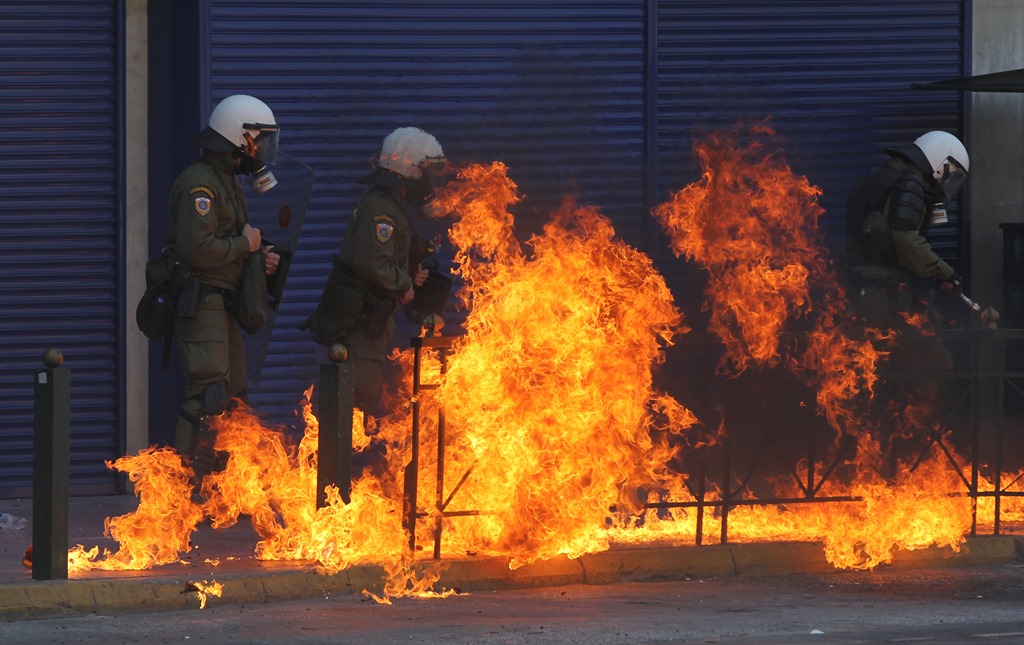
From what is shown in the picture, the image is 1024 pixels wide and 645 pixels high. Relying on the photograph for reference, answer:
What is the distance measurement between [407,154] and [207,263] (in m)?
1.21

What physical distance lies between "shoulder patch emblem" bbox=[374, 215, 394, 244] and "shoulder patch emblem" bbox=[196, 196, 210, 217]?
34.2 inches

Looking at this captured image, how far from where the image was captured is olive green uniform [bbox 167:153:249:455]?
347 inches

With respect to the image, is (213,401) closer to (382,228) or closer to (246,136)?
(382,228)

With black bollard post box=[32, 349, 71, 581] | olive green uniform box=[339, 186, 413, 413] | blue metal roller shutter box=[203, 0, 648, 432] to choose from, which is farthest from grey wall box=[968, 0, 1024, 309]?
black bollard post box=[32, 349, 71, 581]

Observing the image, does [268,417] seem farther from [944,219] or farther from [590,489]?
[944,219]

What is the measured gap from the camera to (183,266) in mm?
8891

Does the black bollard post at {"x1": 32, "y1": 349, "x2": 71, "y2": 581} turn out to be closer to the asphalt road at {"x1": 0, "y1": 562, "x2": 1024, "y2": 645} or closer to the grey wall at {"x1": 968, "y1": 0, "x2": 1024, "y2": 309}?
the asphalt road at {"x1": 0, "y1": 562, "x2": 1024, "y2": 645}

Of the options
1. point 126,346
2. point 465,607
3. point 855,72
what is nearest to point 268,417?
point 126,346

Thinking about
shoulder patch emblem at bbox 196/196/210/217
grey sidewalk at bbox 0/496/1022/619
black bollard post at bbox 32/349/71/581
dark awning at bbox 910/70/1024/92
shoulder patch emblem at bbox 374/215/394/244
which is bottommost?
grey sidewalk at bbox 0/496/1022/619

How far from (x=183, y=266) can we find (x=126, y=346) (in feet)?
6.30

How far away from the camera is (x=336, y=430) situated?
8273 mm

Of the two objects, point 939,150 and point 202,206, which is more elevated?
point 939,150

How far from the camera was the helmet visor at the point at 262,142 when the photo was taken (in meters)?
9.15

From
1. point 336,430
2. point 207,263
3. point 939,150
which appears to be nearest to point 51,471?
point 336,430
